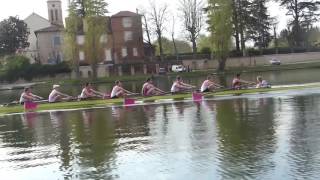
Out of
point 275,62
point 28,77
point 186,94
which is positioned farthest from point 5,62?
point 186,94

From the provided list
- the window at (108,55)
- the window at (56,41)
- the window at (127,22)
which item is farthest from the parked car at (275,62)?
the window at (56,41)

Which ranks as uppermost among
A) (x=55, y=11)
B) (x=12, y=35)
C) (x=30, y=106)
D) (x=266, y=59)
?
(x=55, y=11)

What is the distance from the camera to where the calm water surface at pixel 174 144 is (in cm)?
1552

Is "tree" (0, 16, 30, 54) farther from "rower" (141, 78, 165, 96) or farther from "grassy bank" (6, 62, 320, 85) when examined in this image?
"rower" (141, 78, 165, 96)

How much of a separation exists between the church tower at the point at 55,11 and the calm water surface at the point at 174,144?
120 m

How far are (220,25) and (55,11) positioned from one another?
6158cm

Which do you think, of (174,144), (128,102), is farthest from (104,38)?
(174,144)

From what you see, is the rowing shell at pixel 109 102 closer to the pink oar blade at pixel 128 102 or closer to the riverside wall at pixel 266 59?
the pink oar blade at pixel 128 102

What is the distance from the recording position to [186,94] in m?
42.4

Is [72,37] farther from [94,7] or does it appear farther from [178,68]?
[178,68]

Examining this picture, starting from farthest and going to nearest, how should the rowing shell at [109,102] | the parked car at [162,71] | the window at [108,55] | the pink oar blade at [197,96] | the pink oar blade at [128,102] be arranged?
the window at [108,55]
the parked car at [162,71]
the rowing shell at [109,102]
the pink oar blade at [128,102]
the pink oar blade at [197,96]

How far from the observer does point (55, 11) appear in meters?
150

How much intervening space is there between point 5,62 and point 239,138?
113 metres

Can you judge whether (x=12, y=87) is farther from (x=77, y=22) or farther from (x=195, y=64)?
(x=195, y=64)
